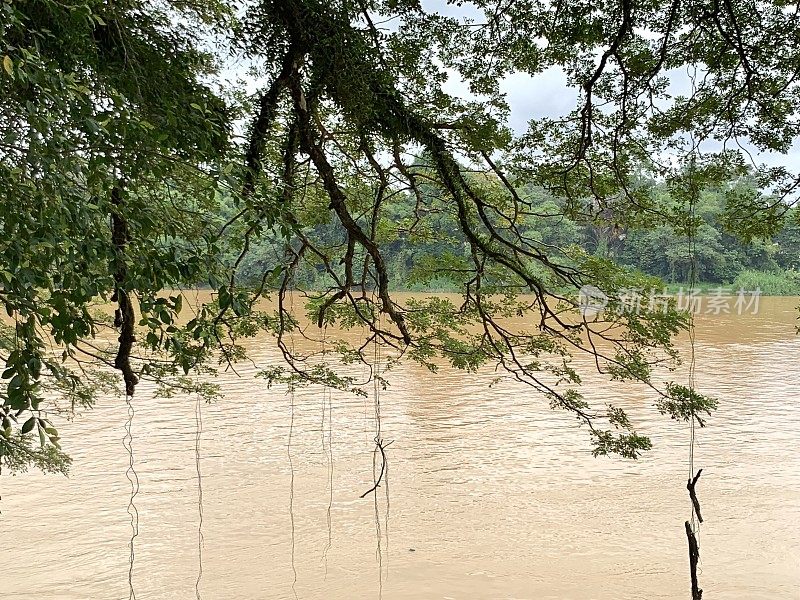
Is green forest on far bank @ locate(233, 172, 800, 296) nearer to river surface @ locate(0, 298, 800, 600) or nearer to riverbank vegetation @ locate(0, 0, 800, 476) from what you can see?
river surface @ locate(0, 298, 800, 600)

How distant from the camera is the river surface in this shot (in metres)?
4.44

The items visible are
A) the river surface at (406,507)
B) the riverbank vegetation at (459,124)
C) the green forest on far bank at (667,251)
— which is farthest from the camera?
the green forest on far bank at (667,251)

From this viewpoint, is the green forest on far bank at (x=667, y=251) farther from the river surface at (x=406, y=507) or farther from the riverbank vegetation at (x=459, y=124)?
the riverbank vegetation at (x=459, y=124)

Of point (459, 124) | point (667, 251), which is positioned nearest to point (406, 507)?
point (459, 124)

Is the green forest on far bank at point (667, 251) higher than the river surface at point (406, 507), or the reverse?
the green forest on far bank at point (667, 251)

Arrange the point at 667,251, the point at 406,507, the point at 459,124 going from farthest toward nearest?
the point at 667,251 < the point at 406,507 < the point at 459,124

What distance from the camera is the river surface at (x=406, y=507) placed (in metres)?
4.44

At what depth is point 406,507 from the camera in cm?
553

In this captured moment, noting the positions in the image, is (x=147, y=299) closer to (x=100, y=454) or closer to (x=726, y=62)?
(x=726, y=62)

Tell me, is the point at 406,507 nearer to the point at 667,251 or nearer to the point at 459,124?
the point at 459,124

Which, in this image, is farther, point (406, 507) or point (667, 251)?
point (667, 251)

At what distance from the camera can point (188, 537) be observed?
4.99 m

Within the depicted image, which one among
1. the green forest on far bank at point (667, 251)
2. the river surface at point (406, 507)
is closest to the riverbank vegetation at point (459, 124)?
the river surface at point (406, 507)

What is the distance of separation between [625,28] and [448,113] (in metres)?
0.80
